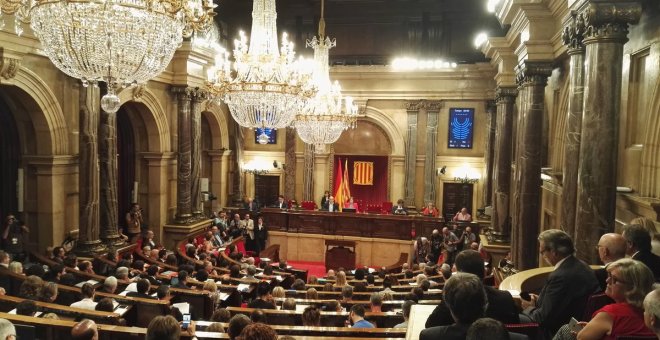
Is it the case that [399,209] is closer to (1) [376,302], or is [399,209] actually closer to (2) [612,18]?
(1) [376,302]

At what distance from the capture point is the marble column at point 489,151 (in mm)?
15484

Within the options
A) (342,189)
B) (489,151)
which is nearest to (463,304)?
(489,151)

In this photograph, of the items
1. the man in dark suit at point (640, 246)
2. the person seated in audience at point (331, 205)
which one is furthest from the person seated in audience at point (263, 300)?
the person seated in audience at point (331, 205)

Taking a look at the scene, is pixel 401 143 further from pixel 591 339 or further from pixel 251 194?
pixel 591 339

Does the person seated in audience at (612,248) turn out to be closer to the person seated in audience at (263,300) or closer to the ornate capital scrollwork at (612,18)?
the ornate capital scrollwork at (612,18)

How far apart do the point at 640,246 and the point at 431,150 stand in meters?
13.8

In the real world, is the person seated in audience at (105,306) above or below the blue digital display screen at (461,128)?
below

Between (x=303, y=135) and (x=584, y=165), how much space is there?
714 cm

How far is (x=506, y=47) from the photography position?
1208 centimetres

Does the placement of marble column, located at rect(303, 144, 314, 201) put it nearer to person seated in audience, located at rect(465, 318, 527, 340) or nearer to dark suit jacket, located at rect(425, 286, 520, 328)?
dark suit jacket, located at rect(425, 286, 520, 328)

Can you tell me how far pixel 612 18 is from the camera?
572cm

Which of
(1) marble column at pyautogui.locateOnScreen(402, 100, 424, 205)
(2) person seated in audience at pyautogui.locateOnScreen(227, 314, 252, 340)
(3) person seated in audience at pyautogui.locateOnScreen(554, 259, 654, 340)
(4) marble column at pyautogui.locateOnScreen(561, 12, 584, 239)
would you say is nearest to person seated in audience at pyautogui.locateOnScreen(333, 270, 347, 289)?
(4) marble column at pyautogui.locateOnScreen(561, 12, 584, 239)

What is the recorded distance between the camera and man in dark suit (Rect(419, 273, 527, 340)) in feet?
8.43

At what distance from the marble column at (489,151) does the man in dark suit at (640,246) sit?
11.9 m
